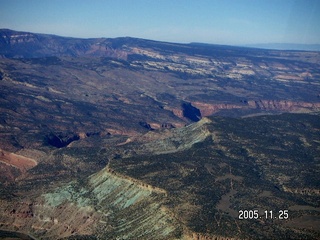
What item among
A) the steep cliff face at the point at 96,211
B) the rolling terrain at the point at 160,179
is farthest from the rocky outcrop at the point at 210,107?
the steep cliff face at the point at 96,211

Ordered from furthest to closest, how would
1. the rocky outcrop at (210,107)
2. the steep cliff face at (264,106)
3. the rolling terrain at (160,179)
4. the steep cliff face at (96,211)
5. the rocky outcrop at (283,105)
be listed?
the rocky outcrop at (283,105) → the steep cliff face at (264,106) → the rocky outcrop at (210,107) → the steep cliff face at (96,211) → the rolling terrain at (160,179)

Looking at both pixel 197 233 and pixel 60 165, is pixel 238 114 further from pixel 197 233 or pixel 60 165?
pixel 197 233

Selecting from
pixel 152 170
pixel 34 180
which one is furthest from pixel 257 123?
pixel 34 180

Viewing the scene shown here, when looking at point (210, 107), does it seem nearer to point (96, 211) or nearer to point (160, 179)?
point (160, 179)

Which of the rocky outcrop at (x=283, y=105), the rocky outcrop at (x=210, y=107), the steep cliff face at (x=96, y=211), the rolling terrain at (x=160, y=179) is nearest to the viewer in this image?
the rolling terrain at (x=160, y=179)

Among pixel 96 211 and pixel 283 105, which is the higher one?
pixel 96 211

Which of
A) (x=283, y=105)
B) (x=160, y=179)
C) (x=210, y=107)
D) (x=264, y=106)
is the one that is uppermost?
(x=160, y=179)

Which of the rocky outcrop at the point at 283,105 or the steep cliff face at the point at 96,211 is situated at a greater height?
the steep cliff face at the point at 96,211

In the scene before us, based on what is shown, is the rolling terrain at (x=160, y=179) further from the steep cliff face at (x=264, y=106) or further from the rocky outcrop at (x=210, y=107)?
the steep cliff face at (x=264, y=106)

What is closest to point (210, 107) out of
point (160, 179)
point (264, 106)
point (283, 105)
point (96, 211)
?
point (264, 106)

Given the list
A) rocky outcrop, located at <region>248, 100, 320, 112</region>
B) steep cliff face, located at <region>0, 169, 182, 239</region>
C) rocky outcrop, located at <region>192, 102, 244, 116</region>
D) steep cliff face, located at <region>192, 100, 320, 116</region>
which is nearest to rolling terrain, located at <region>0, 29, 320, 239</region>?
steep cliff face, located at <region>0, 169, 182, 239</region>

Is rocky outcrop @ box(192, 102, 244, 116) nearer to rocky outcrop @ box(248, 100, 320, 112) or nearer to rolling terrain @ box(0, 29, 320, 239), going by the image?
rocky outcrop @ box(248, 100, 320, 112)
